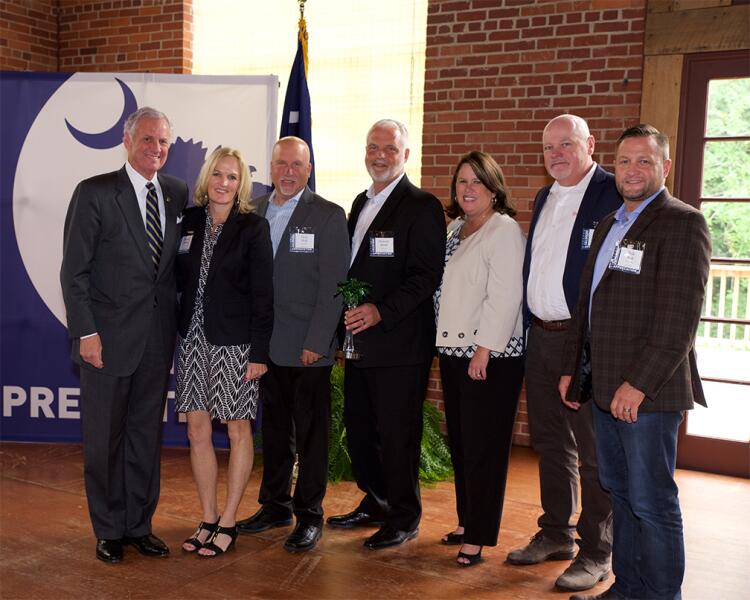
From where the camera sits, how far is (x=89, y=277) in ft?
10.7

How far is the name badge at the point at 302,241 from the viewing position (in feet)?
11.4

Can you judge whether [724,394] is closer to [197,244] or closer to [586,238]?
[586,238]

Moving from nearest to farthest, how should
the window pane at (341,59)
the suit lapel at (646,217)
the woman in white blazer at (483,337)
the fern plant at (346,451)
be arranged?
the suit lapel at (646,217), the woman in white blazer at (483,337), the fern plant at (346,451), the window pane at (341,59)

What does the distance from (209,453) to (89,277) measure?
906mm

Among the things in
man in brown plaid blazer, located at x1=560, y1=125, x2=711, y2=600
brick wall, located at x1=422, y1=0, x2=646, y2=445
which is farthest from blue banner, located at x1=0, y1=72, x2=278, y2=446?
man in brown plaid blazer, located at x1=560, y1=125, x2=711, y2=600

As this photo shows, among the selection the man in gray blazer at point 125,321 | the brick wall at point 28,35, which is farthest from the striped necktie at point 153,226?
the brick wall at point 28,35

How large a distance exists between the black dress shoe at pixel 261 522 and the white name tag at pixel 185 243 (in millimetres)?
1320

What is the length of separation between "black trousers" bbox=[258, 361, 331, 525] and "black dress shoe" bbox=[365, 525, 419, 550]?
0.26m

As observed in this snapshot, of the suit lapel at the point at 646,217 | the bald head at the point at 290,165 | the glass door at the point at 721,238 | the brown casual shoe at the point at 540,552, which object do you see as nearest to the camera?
the suit lapel at the point at 646,217

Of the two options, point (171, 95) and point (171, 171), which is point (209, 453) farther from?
point (171, 95)

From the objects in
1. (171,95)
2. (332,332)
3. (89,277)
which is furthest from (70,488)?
(171,95)

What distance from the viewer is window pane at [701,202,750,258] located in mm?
5008

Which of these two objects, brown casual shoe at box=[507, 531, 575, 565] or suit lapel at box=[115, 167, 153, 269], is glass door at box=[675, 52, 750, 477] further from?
suit lapel at box=[115, 167, 153, 269]

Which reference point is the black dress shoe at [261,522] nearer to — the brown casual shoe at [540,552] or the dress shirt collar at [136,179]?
the brown casual shoe at [540,552]
